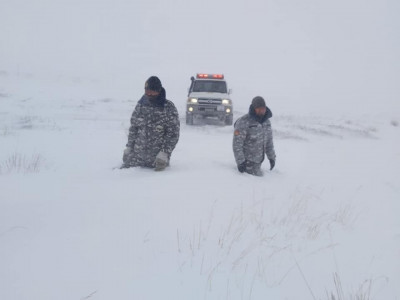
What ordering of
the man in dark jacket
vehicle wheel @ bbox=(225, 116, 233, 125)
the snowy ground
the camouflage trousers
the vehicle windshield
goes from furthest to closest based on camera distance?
the vehicle windshield → vehicle wheel @ bbox=(225, 116, 233, 125) → the camouflage trousers → the man in dark jacket → the snowy ground

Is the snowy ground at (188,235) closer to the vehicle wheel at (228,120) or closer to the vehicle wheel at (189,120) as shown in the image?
the vehicle wheel at (189,120)

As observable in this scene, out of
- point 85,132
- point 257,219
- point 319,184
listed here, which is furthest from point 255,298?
point 85,132

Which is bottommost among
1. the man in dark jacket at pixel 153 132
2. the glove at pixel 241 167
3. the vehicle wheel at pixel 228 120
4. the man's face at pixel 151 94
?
the vehicle wheel at pixel 228 120

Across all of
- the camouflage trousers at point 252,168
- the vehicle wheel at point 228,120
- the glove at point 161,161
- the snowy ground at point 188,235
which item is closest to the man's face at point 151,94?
Result: the glove at point 161,161

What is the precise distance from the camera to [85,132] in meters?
10.4

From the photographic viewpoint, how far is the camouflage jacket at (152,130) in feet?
16.5

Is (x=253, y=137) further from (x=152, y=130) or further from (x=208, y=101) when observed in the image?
(x=208, y=101)

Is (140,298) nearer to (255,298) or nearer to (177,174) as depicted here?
(255,298)

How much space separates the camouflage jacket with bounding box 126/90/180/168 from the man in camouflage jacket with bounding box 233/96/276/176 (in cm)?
104

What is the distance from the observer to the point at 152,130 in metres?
5.08

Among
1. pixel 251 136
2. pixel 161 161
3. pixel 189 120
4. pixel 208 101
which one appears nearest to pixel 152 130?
pixel 161 161

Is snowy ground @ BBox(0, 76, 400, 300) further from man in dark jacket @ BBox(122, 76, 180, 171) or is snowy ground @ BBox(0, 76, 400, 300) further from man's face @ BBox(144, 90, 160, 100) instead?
man's face @ BBox(144, 90, 160, 100)

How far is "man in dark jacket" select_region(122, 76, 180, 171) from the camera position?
5004mm

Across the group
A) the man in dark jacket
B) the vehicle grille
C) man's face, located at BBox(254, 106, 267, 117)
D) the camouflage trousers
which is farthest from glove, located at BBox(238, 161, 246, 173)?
the vehicle grille
